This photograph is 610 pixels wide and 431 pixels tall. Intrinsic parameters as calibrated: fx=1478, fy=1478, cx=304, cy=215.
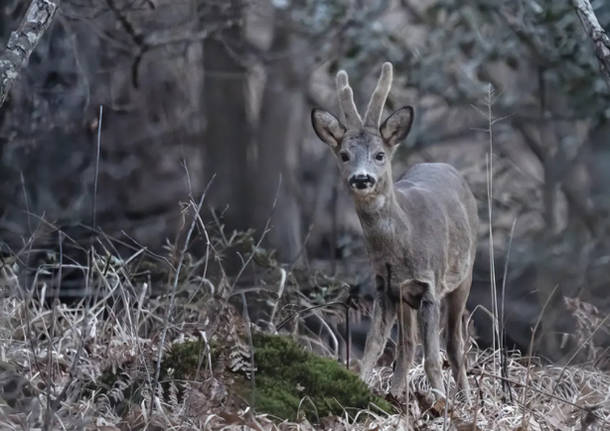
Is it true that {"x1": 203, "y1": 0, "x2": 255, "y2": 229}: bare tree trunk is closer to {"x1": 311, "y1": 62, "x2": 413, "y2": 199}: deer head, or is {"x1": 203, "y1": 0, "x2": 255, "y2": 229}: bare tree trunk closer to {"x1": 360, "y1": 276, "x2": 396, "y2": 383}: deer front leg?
{"x1": 311, "y1": 62, "x2": 413, "y2": 199}: deer head

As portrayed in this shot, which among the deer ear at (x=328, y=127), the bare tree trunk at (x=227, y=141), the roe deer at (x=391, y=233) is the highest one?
the deer ear at (x=328, y=127)

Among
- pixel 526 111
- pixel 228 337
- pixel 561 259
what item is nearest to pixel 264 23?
pixel 526 111

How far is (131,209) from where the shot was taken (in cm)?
1323

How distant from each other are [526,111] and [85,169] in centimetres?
366

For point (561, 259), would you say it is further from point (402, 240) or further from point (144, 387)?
point (144, 387)

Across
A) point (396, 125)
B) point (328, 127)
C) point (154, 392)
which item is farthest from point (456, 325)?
point (154, 392)

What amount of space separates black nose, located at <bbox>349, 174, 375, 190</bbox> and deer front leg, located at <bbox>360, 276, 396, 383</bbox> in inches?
21.2

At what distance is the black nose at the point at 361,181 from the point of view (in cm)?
734

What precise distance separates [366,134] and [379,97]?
0.20 m

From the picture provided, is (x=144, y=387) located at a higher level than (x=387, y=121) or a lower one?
lower

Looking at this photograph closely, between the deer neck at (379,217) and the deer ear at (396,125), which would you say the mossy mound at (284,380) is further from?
the deer ear at (396,125)

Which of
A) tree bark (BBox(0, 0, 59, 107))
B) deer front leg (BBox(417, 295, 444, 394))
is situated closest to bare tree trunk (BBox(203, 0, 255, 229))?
deer front leg (BBox(417, 295, 444, 394))

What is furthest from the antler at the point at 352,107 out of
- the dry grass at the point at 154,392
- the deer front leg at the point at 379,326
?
the dry grass at the point at 154,392

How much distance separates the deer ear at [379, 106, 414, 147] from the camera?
769 cm
